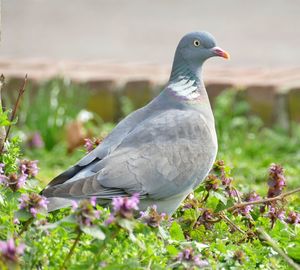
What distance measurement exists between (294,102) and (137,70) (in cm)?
148

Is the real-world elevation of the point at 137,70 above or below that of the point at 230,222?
below

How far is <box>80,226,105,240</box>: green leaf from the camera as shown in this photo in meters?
3.22

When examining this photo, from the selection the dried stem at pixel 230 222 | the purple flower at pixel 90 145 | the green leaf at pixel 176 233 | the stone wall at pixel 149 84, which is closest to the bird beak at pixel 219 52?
the purple flower at pixel 90 145

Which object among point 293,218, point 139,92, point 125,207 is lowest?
point 139,92

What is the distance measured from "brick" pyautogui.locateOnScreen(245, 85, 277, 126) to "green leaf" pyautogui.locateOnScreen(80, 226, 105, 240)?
4616 millimetres

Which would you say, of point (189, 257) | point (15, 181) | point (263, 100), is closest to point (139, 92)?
point (263, 100)

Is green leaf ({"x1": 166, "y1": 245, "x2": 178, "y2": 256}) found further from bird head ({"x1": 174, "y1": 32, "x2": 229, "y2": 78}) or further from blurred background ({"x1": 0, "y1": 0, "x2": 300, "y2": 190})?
blurred background ({"x1": 0, "y1": 0, "x2": 300, "y2": 190})

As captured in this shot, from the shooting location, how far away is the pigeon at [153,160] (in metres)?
4.25

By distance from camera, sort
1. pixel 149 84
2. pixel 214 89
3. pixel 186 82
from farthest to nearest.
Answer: pixel 149 84, pixel 214 89, pixel 186 82

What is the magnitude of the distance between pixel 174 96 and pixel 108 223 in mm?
1593

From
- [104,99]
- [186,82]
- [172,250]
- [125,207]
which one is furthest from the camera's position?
[104,99]

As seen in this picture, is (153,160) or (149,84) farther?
(149,84)

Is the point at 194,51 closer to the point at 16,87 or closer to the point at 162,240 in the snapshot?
the point at 162,240

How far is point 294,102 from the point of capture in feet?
25.3
